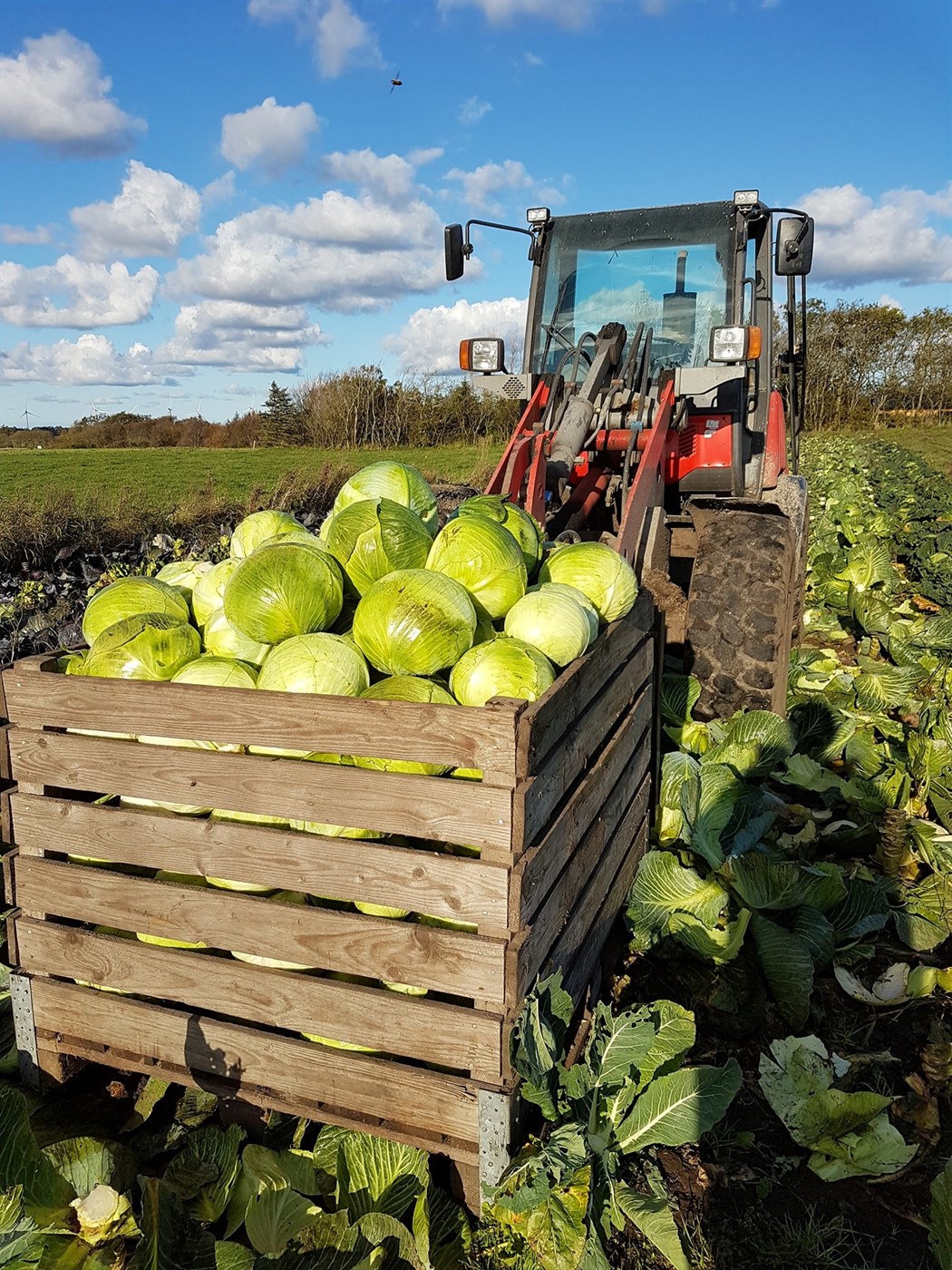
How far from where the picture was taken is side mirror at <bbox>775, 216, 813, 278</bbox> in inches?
193

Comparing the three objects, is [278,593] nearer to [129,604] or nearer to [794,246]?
[129,604]

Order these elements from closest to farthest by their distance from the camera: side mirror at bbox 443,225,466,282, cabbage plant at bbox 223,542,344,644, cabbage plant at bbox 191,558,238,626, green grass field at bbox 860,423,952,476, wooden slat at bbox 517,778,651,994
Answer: wooden slat at bbox 517,778,651,994 < cabbage plant at bbox 223,542,344,644 < cabbage plant at bbox 191,558,238,626 < side mirror at bbox 443,225,466,282 < green grass field at bbox 860,423,952,476

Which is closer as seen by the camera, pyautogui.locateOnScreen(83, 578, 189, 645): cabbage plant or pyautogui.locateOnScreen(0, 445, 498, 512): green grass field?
pyautogui.locateOnScreen(83, 578, 189, 645): cabbage plant

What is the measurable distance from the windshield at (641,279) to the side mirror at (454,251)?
71cm

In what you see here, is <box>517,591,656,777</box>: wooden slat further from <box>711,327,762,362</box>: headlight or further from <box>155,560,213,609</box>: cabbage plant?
<box>711,327,762,362</box>: headlight

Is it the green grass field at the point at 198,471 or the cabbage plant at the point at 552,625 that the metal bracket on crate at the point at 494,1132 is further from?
the green grass field at the point at 198,471

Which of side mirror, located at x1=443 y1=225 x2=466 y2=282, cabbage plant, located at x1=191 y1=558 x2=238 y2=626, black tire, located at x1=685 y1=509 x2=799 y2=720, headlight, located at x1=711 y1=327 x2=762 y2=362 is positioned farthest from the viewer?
side mirror, located at x1=443 y1=225 x2=466 y2=282

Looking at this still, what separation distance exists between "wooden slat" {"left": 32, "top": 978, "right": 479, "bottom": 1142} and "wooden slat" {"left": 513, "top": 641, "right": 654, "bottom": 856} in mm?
631

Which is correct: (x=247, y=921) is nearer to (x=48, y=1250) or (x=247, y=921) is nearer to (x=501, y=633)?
(x=48, y=1250)

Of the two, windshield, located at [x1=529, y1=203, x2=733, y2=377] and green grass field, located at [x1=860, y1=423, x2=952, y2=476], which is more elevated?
windshield, located at [x1=529, y1=203, x2=733, y2=377]

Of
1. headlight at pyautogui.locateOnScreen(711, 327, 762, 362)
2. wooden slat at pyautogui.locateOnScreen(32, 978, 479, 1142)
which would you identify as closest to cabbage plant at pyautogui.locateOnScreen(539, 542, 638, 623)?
wooden slat at pyautogui.locateOnScreen(32, 978, 479, 1142)

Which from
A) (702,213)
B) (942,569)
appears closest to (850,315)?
(942,569)

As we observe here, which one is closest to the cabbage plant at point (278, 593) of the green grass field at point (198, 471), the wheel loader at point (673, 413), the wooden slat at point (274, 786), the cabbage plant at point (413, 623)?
the cabbage plant at point (413, 623)

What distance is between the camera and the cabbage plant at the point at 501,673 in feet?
6.95
